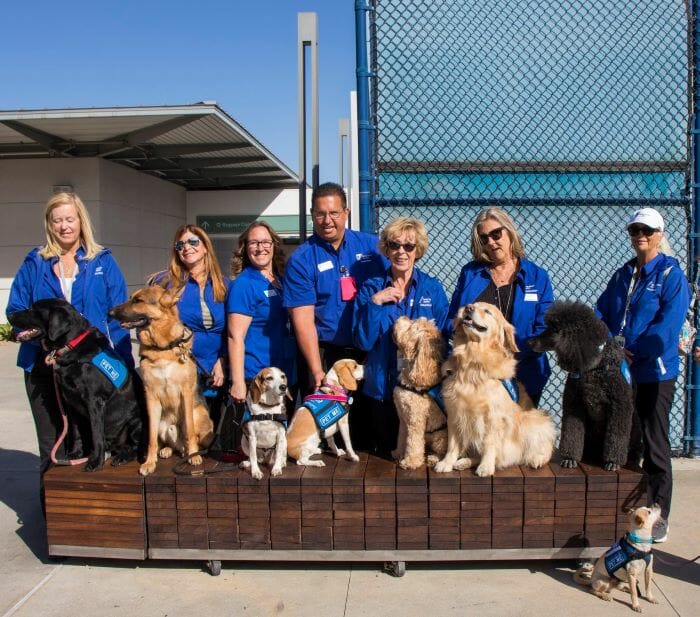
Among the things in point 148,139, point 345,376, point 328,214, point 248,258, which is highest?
point 148,139

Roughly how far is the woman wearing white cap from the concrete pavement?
0.56 m

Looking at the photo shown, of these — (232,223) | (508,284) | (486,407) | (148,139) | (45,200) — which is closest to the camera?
(486,407)

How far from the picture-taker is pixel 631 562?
297cm

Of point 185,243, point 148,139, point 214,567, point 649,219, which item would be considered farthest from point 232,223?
point 649,219

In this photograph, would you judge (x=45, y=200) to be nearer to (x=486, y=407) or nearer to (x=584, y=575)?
(x=486, y=407)

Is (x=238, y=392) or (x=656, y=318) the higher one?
(x=656, y=318)

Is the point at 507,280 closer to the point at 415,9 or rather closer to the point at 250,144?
the point at 415,9

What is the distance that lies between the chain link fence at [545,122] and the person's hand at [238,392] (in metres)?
1.89

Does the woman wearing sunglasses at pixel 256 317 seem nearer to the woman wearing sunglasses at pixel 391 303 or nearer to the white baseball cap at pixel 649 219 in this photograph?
the woman wearing sunglasses at pixel 391 303

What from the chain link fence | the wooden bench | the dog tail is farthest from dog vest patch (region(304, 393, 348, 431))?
the chain link fence

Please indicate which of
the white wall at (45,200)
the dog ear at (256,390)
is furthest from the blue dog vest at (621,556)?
the white wall at (45,200)

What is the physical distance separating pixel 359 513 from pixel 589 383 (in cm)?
144

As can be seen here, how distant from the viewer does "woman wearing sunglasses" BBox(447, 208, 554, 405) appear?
361 cm

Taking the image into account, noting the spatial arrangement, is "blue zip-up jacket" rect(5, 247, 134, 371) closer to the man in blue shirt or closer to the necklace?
the man in blue shirt
